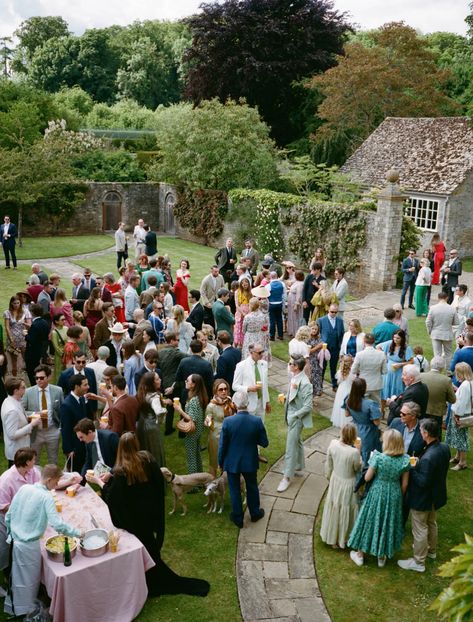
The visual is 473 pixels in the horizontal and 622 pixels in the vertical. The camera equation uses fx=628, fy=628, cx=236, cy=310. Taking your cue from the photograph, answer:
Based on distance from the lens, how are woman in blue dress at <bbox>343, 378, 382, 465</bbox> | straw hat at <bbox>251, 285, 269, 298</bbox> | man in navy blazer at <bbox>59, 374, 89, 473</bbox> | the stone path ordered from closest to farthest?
the stone path → man in navy blazer at <bbox>59, 374, 89, 473</bbox> → woman in blue dress at <bbox>343, 378, 382, 465</bbox> → straw hat at <bbox>251, 285, 269, 298</bbox>

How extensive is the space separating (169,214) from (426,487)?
89.0ft

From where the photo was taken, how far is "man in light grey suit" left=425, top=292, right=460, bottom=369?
11.9 metres

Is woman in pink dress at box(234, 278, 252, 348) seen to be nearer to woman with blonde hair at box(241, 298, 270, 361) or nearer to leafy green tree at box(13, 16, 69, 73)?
woman with blonde hair at box(241, 298, 270, 361)

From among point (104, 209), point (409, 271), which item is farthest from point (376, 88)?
point (409, 271)

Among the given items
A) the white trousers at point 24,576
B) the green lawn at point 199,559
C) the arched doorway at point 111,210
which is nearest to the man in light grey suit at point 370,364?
the green lawn at point 199,559

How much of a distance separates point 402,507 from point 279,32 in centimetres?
3206

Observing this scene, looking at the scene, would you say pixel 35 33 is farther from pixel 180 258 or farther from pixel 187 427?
pixel 187 427

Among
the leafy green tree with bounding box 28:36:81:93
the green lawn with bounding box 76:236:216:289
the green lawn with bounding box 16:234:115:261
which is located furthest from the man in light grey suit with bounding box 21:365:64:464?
the leafy green tree with bounding box 28:36:81:93

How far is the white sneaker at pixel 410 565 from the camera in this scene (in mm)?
6863

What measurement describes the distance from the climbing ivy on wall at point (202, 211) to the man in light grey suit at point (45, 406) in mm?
19916

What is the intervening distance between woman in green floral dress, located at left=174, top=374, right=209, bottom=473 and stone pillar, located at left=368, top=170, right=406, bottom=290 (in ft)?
41.3

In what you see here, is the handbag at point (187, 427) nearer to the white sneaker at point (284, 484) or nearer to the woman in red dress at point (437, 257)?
the white sneaker at point (284, 484)

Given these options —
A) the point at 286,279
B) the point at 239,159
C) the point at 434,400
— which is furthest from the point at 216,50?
the point at 434,400

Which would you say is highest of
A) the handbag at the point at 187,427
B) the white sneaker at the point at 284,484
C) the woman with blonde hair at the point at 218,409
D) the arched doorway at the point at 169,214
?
the arched doorway at the point at 169,214
